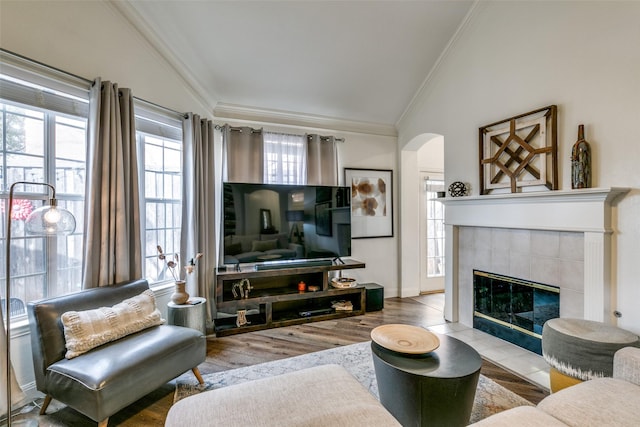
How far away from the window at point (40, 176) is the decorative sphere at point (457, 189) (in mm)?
3707

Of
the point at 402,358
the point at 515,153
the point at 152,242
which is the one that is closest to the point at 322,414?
the point at 402,358

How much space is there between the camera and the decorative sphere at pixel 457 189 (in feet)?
11.3

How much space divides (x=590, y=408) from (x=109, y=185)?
3.21 meters

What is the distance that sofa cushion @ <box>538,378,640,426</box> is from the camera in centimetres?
123

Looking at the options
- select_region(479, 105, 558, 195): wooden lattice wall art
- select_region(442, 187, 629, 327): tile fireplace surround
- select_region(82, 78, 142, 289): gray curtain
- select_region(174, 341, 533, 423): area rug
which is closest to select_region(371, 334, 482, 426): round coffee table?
select_region(174, 341, 533, 423): area rug

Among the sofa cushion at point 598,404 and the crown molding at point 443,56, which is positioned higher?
the crown molding at point 443,56

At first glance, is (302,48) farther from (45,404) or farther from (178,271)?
(45,404)

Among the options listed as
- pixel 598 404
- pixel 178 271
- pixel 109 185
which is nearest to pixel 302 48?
pixel 109 185

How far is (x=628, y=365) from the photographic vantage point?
1.53 metres

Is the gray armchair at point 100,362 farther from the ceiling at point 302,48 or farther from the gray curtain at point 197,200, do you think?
the ceiling at point 302,48

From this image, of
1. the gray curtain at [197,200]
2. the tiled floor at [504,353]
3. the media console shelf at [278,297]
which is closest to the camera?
the tiled floor at [504,353]

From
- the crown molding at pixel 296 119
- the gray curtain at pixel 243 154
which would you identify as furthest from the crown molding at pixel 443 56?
the gray curtain at pixel 243 154

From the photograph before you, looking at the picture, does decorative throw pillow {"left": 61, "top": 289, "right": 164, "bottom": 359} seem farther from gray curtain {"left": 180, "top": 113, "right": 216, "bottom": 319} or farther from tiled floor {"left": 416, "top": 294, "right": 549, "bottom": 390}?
tiled floor {"left": 416, "top": 294, "right": 549, "bottom": 390}

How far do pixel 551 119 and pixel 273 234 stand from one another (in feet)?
10.0
